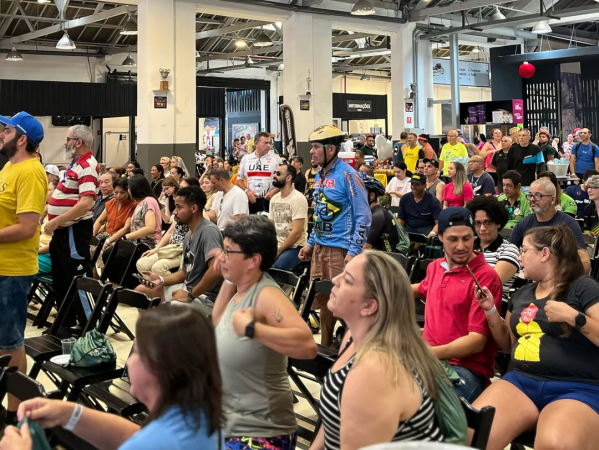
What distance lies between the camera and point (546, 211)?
185 inches

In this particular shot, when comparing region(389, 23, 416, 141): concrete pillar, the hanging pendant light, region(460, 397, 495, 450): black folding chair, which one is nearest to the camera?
region(460, 397, 495, 450): black folding chair

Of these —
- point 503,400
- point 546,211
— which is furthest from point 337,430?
point 546,211

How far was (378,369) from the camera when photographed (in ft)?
6.12

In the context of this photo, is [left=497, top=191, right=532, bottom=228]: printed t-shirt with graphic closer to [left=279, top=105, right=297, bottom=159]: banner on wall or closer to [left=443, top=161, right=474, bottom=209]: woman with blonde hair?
[left=443, top=161, right=474, bottom=209]: woman with blonde hair

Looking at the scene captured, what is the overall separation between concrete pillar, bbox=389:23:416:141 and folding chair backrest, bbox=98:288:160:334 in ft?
45.8

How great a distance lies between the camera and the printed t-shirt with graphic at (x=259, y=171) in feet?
28.4

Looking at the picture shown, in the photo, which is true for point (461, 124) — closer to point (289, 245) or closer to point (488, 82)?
point (488, 82)

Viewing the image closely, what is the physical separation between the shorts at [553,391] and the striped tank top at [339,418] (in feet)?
3.44

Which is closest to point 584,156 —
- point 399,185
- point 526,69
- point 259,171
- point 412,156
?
point 412,156

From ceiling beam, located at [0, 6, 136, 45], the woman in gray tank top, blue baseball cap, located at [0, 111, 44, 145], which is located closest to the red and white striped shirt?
blue baseball cap, located at [0, 111, 44, 145]

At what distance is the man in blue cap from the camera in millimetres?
3674

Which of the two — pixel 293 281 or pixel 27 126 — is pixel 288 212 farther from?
pixel 27 126

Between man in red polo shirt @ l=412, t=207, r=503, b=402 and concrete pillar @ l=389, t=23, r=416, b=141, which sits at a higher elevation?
concrete pillar @ l=389, t=23, r=416, b=141

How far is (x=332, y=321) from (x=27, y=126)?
233 cm
